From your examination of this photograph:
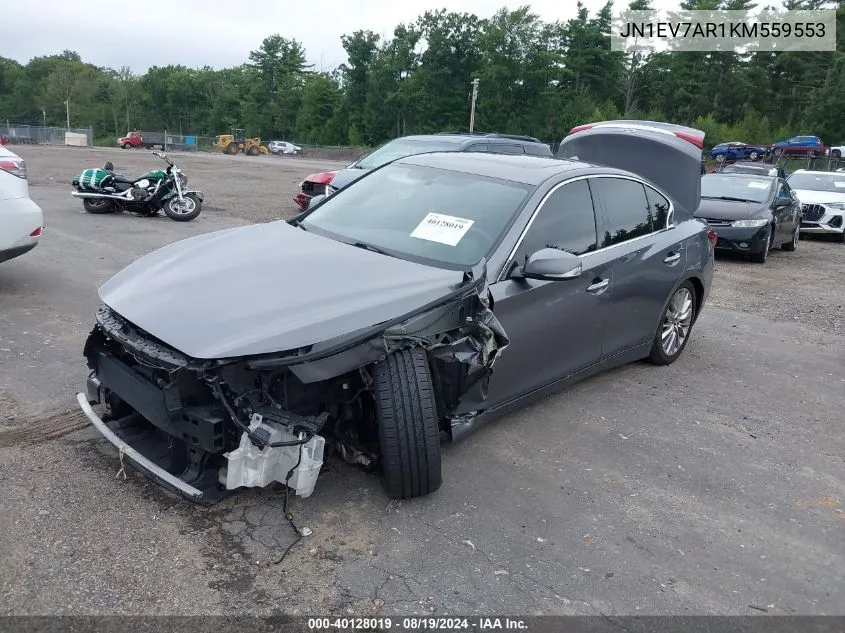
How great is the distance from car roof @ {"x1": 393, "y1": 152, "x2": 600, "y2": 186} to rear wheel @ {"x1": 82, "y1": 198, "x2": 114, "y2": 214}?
9.13 metres

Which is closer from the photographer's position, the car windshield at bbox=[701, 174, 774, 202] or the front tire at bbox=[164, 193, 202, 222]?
the front tire at bbox=[164, 193, 202, 222]

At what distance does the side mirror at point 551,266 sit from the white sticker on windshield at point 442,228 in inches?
17.3

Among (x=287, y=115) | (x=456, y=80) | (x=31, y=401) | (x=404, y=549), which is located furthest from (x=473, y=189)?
(x=287, y=115)

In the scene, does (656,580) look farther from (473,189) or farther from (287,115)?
(287,115)

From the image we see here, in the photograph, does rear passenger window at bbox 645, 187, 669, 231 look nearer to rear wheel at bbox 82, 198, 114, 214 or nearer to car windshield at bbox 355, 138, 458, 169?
car windshield at bbox 355, 138, 458, 169

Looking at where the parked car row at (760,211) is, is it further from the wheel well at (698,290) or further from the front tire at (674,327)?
the front tire at (674,327)

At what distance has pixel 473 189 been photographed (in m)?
4.49

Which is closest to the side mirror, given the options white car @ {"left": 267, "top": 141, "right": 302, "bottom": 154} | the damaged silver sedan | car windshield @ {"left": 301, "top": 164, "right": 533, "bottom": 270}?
the damaged silver sedan

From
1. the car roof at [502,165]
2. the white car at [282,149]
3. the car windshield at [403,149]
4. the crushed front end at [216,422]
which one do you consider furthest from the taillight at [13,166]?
the white car at [282,149]

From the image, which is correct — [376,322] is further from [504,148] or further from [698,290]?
[504,148]

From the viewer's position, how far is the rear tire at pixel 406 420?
129 inches

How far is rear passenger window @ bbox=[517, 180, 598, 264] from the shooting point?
4242 mm

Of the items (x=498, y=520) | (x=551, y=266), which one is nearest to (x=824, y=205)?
(x=551, y=266)

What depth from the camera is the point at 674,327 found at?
5895 millimetres
